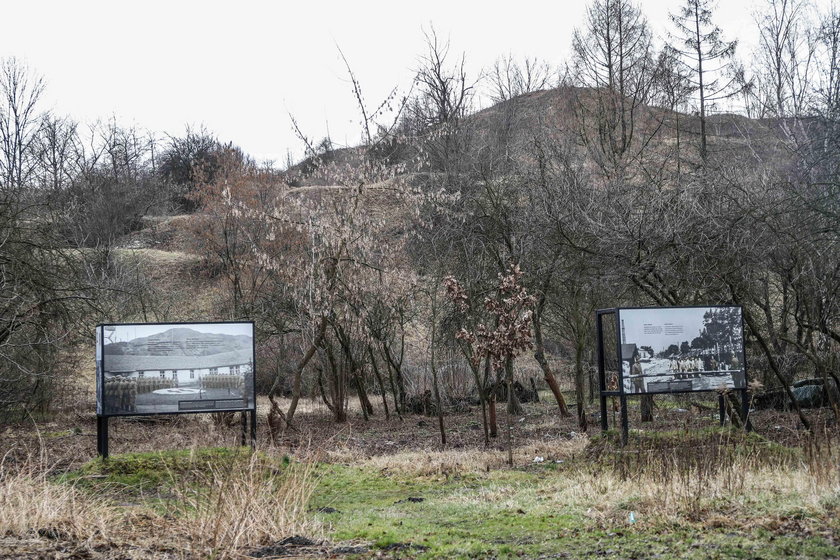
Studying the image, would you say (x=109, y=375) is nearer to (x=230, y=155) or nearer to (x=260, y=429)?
(x=260, y=429)

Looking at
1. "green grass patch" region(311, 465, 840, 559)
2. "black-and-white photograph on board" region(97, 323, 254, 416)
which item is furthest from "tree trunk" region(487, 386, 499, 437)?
"black-and-white photograph on board" region(97, 323, 254, 416)

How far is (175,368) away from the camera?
12547 mm

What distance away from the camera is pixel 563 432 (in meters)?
17.8

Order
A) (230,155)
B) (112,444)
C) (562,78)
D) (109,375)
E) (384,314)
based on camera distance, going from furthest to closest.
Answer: (230,155) → (562,78) → (384,314) → (112,444) → (109,375)

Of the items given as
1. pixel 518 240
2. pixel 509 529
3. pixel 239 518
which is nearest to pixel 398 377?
pixel 518 240

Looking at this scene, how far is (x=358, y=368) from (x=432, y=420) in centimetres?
244

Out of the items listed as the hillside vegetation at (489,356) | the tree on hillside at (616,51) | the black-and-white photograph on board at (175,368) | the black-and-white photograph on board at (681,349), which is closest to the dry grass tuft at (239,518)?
the hillside vegetation at (489,356)

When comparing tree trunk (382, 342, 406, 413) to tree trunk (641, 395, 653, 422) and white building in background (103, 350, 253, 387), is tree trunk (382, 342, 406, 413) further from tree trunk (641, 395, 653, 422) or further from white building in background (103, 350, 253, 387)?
white building in background (103, 350, 253, 387)

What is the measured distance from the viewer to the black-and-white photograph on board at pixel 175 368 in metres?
12.3

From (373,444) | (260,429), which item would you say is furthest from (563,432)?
(260,429)

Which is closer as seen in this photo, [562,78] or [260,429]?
[260,429]

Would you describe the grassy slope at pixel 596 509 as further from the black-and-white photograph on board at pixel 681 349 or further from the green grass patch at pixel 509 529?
the black-and-white photograph on board at pixel 681 349

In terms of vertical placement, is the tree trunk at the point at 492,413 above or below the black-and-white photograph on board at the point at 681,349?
below

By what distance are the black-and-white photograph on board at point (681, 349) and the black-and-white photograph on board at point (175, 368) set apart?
5753 mm
